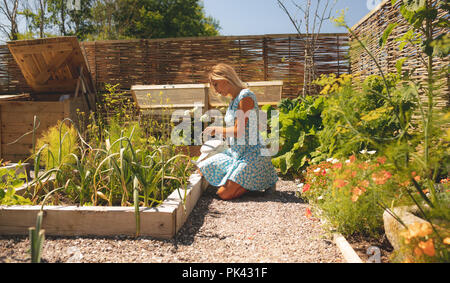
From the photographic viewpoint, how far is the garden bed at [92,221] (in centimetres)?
200

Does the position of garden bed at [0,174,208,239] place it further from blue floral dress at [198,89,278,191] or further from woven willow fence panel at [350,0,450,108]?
woven willow fence panel at [350,0,450,108]

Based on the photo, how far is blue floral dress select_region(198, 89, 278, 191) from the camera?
3036mm

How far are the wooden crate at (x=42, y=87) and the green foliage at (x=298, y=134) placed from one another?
320 cm

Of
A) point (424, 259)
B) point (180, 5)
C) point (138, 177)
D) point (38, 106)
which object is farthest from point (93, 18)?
point (424, 259)

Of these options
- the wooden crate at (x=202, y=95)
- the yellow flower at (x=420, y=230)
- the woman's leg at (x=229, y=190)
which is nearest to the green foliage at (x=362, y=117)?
the yellow flower at (x=420, y=230)

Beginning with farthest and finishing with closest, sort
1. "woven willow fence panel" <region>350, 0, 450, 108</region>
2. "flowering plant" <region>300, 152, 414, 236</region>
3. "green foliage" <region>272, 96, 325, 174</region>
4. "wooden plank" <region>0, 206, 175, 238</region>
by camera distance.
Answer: "green foliage" <region>272, 96, 325, 174</region> < "woven willow fence panel" <region>350, 0, 450, 108</region> < "wooden plank" <region>0, 206, 175, 238</region> < "flowering plant" <region>300, 152, 414, 236</region>

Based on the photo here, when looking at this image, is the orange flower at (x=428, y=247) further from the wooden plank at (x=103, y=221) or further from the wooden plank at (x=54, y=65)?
the wooden plank at (x=54, y=65)

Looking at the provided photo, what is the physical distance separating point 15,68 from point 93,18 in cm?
1102

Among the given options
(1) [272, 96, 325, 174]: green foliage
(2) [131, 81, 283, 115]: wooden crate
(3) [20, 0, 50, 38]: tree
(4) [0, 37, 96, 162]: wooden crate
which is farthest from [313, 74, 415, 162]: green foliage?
(3) [20, 0, 50, 38]: tree

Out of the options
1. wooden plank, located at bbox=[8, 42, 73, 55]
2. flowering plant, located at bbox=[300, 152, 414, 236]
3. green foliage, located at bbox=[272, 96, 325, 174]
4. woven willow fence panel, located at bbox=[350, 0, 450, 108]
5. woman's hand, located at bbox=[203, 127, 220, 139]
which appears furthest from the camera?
wooden plank, located at bbox=[8, 42, 73, 55]

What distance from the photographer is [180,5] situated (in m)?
16.9

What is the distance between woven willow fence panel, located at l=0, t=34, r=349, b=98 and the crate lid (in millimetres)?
827

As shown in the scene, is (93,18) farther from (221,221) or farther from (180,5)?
(221,221)

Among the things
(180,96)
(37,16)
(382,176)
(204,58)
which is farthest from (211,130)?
(37,16)
